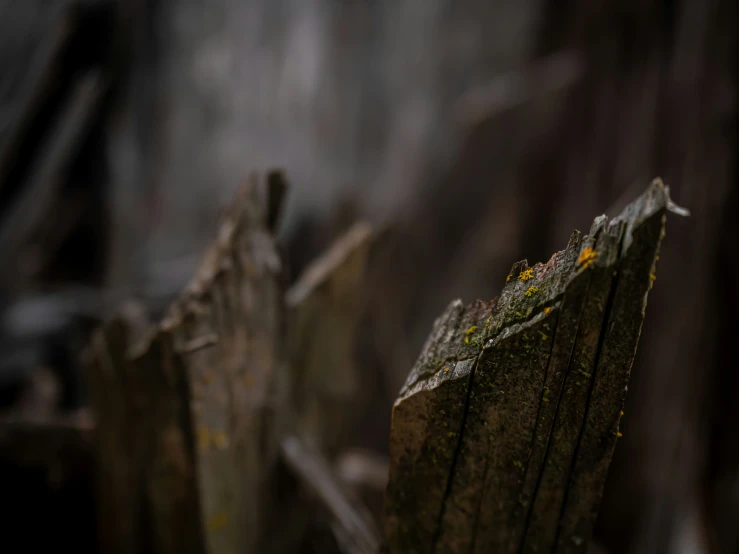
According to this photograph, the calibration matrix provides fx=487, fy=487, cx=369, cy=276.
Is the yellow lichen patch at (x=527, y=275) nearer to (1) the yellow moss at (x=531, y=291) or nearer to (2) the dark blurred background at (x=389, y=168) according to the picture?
(1) the yellow moss at (x=531, y=291)

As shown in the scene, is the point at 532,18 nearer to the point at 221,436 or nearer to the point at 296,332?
the point at 296,332

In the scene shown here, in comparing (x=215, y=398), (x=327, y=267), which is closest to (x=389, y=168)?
(x=327, y=267)

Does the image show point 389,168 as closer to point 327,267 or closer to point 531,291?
point 327,267

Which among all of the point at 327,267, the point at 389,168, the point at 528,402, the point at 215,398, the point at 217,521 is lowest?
the point at 528,402

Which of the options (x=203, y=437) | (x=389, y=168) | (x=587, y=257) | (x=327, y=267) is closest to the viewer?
(x=587, y=257)

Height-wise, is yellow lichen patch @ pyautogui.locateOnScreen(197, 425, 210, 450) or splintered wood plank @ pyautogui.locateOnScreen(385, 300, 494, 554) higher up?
yellow lichen patch @ pyautogui.locateOnScreen(197, 425, 210, 450)

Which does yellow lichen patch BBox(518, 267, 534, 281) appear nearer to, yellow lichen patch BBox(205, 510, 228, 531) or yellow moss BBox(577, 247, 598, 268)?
yellow moss BBox(577, 247, 598, 268)

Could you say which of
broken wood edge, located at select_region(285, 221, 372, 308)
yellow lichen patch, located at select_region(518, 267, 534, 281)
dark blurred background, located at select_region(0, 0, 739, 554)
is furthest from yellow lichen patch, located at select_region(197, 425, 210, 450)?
dark blurred background, located at select_region(0, 0, 739, 554)
